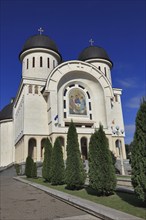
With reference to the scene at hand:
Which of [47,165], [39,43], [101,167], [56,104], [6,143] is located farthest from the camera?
[6,143]

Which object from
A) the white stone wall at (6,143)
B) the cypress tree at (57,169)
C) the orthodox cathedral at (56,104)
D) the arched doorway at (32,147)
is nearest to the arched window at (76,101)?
the orthodox cathedral at (56,104)

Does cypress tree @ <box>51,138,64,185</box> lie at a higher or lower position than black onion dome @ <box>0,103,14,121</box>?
lower

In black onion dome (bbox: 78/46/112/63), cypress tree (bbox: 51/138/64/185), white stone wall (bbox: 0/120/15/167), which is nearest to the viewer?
cypress tree (bbox: 51/138/64/185)

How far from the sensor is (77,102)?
102 feet

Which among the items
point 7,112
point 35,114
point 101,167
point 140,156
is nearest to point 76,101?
point 35,114

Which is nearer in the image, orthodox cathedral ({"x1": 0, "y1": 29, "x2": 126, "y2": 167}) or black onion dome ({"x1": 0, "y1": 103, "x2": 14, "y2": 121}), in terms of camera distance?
orthodox cathedral ({"x1": 0, "y1": 29, "x2": 126, "y2": 167})

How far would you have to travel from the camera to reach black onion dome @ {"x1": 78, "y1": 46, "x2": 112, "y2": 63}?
37900 millimetres

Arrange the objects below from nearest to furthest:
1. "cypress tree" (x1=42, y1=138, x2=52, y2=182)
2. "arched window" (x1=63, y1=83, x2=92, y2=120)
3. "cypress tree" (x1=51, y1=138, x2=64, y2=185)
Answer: "cypress tree" (x1=51, y1=138, x2=64, y2=185)
"cypress tree" (x1=42, y1=138, x2=52, y2=182)
"arched window" (x1=63, y1=83, x2=92, y2=120)

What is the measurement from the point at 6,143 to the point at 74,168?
2911 centimetres

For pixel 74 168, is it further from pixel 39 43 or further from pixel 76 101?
pixel 39 43

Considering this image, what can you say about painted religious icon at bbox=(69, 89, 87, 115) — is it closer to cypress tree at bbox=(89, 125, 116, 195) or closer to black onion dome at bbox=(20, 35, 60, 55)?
black onion dome at bbox=(20, 35, 60, 55)

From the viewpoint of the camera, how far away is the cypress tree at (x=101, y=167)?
7.35 meters

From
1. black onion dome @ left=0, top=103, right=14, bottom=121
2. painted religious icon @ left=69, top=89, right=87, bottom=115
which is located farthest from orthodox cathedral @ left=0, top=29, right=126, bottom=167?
black onion dome @ left=0, top=103, right=14, bottom=121

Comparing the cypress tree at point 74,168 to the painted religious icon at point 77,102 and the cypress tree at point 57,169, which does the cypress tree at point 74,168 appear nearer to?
the cypress tree at point 57,169
